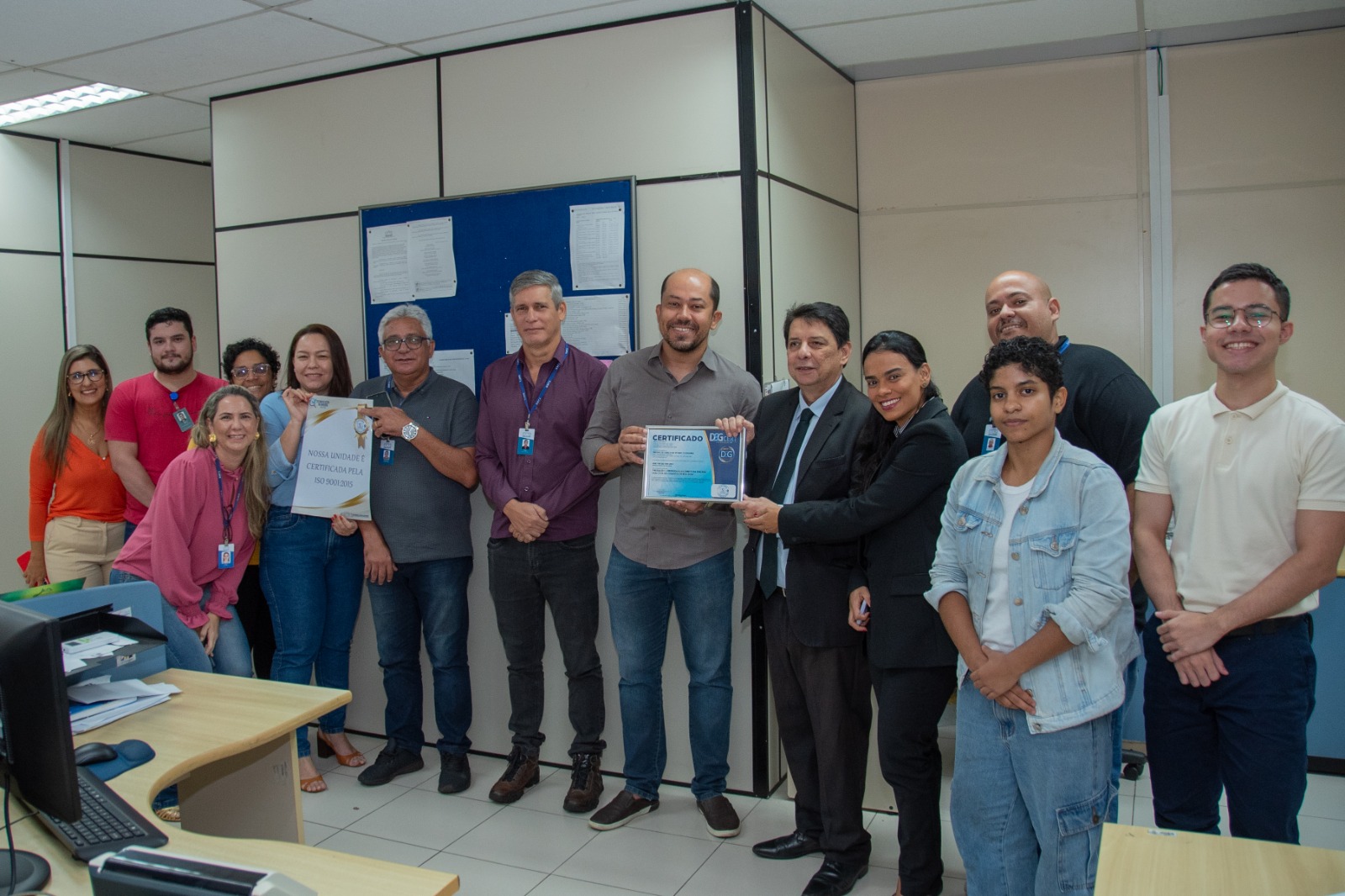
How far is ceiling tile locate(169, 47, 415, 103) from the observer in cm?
395

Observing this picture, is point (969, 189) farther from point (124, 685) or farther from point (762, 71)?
point (124, 685)

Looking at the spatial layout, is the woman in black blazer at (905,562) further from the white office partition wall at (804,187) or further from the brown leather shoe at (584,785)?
the brown leather shoe at (584,785)

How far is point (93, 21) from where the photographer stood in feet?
11.7

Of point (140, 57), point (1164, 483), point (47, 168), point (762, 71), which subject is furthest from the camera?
point (47, 168)

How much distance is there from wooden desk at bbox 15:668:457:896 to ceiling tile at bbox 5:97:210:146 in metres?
3.26

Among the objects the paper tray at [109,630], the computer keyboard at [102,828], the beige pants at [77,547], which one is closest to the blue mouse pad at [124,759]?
the computer keyboard at [102,828]

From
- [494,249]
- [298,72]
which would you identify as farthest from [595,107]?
[298,72]

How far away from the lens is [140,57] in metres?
3.97

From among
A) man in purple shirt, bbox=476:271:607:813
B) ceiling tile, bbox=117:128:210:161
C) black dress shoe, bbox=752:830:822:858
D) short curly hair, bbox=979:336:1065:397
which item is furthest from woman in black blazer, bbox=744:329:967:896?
ceiling tile, bbox=117:128:210:161

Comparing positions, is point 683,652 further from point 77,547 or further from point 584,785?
point 77,547

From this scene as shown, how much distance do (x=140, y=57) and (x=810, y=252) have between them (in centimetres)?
285

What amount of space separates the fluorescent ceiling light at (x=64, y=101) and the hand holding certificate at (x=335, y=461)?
7.03ft

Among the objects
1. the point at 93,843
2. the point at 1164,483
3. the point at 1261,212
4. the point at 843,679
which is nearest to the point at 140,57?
the point at 93,843

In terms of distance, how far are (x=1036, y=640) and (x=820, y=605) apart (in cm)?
77
